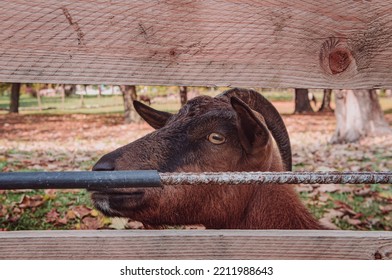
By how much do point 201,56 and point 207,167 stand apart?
108 cm

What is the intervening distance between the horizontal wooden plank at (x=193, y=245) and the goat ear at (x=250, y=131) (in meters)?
0.74

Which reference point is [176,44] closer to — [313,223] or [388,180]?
[388,180]

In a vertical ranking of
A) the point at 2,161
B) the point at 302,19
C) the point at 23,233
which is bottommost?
the point at 2,161

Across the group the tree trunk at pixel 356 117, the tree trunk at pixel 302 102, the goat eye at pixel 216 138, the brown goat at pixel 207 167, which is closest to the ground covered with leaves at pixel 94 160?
the tree trunk at pixel 356 117

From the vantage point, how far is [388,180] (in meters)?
2.18

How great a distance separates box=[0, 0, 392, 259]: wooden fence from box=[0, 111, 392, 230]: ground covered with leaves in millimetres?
3238

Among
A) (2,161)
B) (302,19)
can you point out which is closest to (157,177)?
(302,19)

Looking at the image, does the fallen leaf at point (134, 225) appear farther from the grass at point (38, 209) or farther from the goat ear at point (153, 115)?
the goat ear at point (153, 115)

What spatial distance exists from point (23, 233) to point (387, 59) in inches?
65.4

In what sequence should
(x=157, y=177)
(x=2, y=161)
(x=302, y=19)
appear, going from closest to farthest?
(x=157, y=177)
(x=302, y=19)
(x=2, y=161)

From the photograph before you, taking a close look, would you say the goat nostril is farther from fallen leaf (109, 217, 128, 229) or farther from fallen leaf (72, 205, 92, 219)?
fallen leaf (72, 205, 92, 219)

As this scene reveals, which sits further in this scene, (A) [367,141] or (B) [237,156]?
(A) [367,141]

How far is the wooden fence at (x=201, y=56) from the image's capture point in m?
2.12

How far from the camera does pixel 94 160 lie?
887 cm
